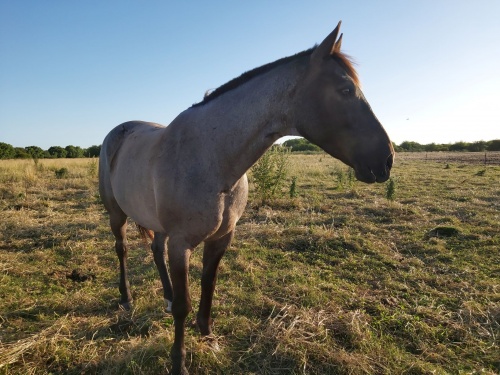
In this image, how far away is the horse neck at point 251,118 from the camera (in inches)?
83.7

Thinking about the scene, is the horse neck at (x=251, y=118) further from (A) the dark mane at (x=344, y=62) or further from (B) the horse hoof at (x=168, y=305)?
(B) the horse hoof at (x=168, y=305)

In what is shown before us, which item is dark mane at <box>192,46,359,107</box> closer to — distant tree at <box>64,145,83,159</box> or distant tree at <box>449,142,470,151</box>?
distant tree at <box>64,145,83,159</box>

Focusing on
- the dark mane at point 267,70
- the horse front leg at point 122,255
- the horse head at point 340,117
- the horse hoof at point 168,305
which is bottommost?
the horse hoof at point 168,305

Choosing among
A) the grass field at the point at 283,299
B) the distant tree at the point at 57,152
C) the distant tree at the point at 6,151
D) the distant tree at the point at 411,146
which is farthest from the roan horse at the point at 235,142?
the distant tree at the point at 411,146

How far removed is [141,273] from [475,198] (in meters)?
10.8

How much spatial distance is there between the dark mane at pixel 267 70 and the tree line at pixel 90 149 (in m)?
21.4

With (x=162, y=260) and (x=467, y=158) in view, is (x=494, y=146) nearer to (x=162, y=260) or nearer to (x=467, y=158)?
(x=467, y=158)

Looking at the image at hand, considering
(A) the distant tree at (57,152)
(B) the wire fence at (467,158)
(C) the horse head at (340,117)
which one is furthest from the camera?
(A) the distant tree at (57,152)

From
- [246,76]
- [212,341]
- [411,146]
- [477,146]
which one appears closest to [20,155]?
[212,341]

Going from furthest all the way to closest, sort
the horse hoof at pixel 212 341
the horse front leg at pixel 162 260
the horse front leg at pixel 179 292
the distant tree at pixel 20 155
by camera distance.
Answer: the distant tree at pixel 20 155 < the horse front leg at pixel 162 260 < the horse hoof at pixel 212 341 < the horse front leg at pixel 179 292

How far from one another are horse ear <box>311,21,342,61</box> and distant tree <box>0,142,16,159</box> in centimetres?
4269

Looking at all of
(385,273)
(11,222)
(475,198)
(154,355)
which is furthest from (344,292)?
(475,198)

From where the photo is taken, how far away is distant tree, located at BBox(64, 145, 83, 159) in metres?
47.3

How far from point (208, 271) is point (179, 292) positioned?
0.55 meters
